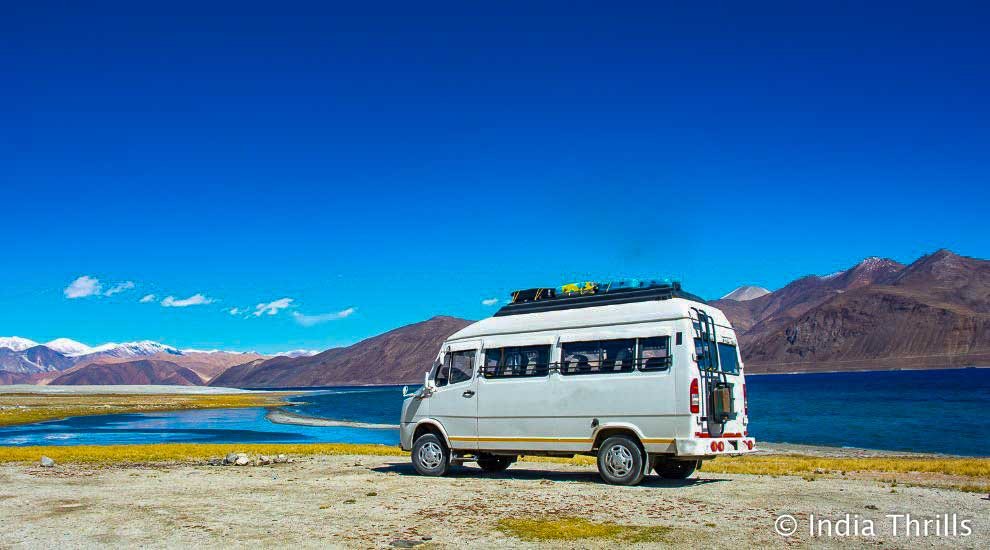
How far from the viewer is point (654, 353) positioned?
16.7 metres

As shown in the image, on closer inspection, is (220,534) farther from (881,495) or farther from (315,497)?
(881,495)

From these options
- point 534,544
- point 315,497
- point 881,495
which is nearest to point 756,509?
point 881,495

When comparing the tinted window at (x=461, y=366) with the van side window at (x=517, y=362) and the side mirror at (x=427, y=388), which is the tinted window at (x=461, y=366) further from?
the side mirror at (x=427, y=388)

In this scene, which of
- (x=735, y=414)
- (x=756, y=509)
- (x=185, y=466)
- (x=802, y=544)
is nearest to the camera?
(x=802, y=544)

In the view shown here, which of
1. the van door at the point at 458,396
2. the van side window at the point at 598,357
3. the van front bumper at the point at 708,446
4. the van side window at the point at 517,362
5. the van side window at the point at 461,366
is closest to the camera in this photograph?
the van front bumper at the point at 708,446

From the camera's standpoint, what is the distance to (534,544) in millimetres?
10781

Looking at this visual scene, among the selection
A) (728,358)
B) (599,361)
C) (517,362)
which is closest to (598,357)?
(599,361)

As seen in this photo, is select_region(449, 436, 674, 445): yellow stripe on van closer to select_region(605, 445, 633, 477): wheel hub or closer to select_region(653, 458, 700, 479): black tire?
select_region(605, 445, 633, 477): wheel hub

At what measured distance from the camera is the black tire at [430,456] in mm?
19906

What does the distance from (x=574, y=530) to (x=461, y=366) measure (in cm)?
873

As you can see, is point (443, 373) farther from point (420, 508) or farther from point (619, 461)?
point (420, 508)

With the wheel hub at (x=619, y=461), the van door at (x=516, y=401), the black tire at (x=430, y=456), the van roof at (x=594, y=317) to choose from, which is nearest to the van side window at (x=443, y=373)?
the van roof at (x=594, y=317)

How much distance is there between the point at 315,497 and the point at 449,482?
3.64 meters

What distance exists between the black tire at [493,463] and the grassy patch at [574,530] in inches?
318
